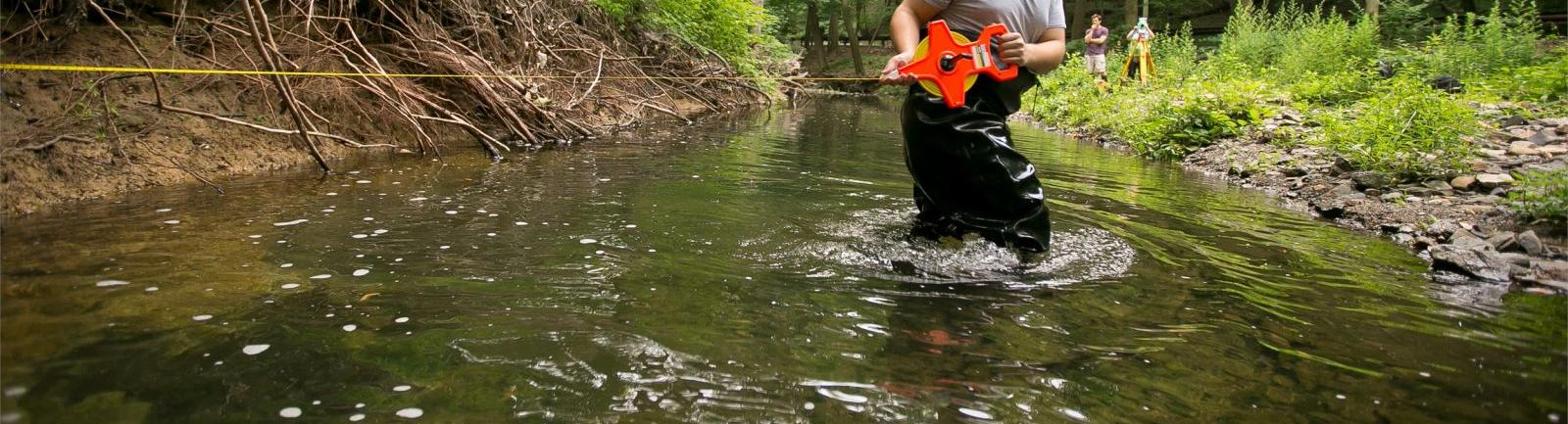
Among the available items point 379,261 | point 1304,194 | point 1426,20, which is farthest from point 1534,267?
point 1426,20

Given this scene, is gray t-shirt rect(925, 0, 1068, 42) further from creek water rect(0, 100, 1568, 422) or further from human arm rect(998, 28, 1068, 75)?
creek water rect(0, 100, 1568, 422)

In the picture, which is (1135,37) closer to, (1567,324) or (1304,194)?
(1304,194)

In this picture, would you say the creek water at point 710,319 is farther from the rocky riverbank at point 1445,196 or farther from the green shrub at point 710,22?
the green shrub at point 710,22

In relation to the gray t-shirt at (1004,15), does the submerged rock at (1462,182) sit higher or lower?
lower

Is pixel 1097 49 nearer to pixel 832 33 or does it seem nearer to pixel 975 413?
pixel 975 413

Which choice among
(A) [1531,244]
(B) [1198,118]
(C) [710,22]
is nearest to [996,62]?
(A) [1531,244]

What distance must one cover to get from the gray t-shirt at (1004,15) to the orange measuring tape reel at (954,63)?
161 mm

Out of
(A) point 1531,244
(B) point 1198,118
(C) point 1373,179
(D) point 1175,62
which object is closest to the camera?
(A) point 1531,244

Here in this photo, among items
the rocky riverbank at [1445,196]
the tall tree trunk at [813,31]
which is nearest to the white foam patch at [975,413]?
the rocky riverbank at [1445,196]

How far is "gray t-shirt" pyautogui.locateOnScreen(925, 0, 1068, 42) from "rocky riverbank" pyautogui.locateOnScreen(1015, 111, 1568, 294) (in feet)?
6.70

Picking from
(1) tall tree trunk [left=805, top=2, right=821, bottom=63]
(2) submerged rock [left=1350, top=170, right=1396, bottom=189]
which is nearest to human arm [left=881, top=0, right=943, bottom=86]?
(2) submerged rock [left=1350, top=170, right=1396, bottom=189]

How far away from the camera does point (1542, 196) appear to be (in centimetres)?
481

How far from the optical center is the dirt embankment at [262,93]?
5133mm

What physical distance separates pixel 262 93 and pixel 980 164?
222 inches
